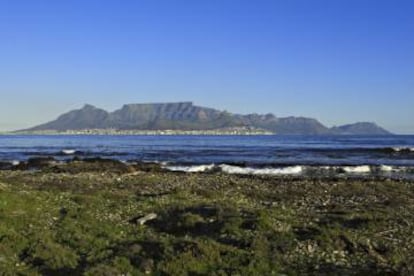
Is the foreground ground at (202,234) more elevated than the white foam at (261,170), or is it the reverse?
the foreground ground at (202,234)

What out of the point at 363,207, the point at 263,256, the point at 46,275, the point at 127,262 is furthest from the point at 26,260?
the point at 363,207

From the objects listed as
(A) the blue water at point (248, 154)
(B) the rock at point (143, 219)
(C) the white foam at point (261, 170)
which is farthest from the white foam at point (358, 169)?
(B) the rock at point (143, 219)

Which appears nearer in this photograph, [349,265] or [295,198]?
[349,265]

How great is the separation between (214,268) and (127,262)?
76.7 inches

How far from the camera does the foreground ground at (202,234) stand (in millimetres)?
12852

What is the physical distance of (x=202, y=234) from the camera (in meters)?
16.2

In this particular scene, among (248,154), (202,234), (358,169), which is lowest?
(248,154)

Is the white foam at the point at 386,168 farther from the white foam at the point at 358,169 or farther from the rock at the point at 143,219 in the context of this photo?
the rock at the point at 143,219

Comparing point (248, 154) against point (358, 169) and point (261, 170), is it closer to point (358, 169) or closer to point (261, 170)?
point (261, 170)

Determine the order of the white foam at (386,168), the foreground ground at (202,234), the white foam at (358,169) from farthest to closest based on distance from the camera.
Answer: the white foam at (386,168) < the white foam at (358,169) < the foreground ground at (202,234)

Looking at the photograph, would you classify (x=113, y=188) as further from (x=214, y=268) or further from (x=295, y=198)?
(x=214, y=268)

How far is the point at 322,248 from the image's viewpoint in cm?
1420

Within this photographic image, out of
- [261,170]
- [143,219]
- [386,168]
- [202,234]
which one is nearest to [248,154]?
[261,170]

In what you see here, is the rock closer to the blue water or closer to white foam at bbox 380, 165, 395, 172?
white foam at bbox 380, 165, 395, 172
